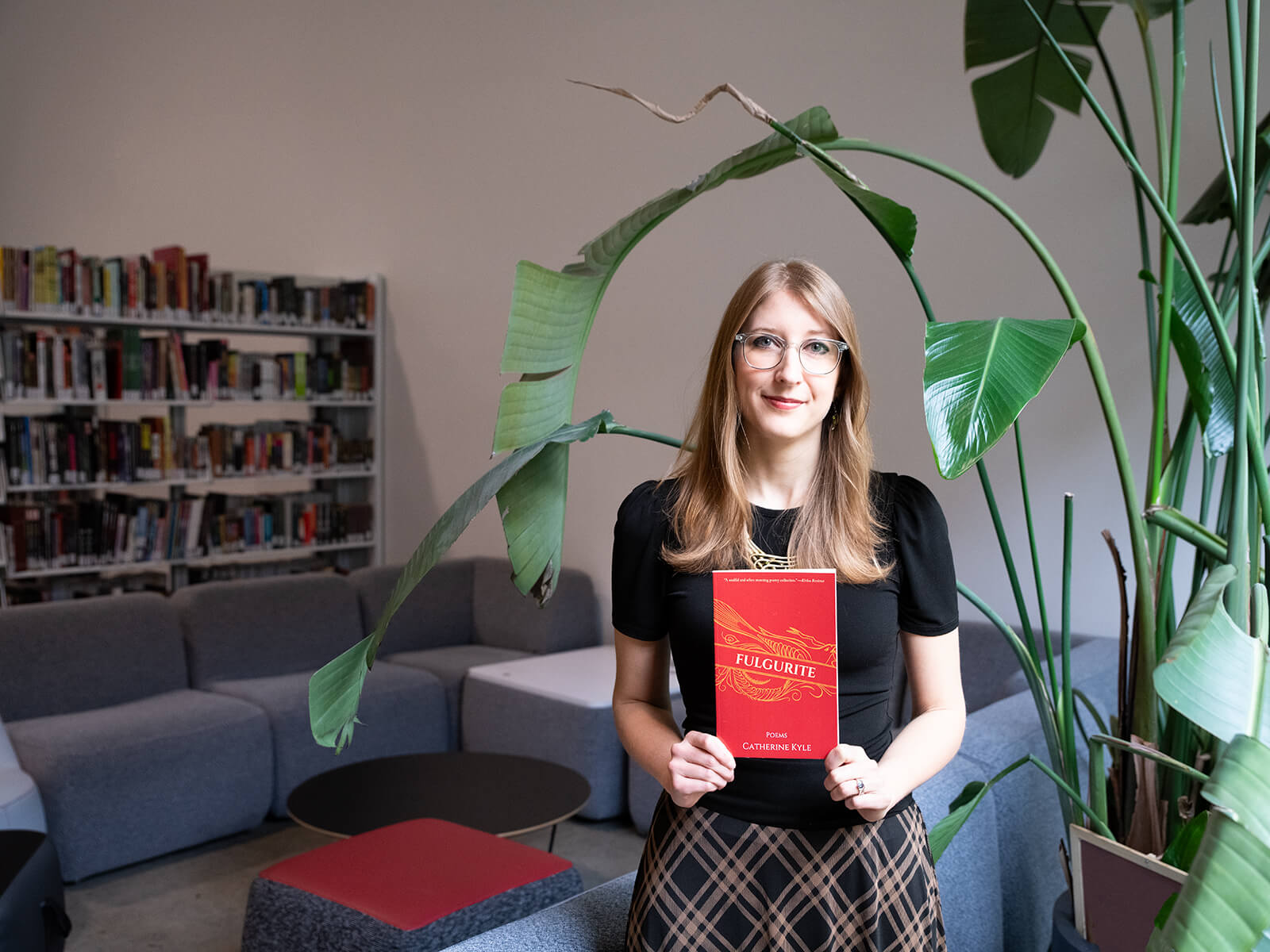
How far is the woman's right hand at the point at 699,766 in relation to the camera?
39.0 inches

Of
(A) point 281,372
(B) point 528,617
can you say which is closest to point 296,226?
(A) point 281,372

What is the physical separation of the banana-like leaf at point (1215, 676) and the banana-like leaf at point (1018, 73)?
1229 millimetres

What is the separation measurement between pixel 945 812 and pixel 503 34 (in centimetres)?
418

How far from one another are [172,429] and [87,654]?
1567 millimetres

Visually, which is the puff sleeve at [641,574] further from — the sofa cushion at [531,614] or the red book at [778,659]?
the sofa cushion at [531,614]

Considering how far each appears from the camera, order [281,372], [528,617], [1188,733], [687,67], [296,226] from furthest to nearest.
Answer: [296,226]
[281,372]
[528,617]
[687,67]
[1188,733]

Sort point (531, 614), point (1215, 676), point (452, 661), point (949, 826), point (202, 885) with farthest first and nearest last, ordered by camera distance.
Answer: point (531, 614), point (452, 661), point (202, 885), point (949, 826), point (1215, 676)

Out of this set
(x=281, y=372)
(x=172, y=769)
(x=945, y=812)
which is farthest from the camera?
(x=281, y=372)

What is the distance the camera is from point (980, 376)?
0.95 m

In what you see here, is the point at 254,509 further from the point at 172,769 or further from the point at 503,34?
the point at 503,34

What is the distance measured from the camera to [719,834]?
1068 millimetres

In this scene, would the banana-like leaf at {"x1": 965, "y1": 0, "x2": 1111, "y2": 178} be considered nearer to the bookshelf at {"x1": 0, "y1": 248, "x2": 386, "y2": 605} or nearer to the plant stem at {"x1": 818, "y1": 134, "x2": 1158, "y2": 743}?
the plant stem at {"x1": 818, "y1": 134, "x2": 1158, "y2": 743}

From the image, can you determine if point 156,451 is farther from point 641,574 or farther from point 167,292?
point 641,574

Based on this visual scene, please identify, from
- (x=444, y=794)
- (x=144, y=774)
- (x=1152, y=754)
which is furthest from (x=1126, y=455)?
(x=144, y=774)
